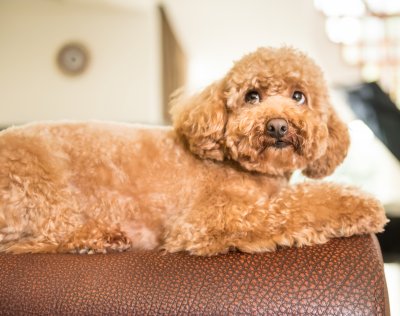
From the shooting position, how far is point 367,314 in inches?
29.4

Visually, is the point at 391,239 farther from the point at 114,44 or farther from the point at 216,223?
the point at 114,44

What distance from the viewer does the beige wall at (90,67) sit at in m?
4.96

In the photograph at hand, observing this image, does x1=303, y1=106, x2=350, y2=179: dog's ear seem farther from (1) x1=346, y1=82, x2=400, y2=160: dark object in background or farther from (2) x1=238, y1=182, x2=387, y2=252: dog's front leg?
(1) x1=346, y1=82, x2=400, y2=160: dark object in background

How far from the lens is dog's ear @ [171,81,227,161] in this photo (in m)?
1.22

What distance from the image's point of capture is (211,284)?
2.73 ft

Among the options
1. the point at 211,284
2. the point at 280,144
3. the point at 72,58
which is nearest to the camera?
the point at 211,284

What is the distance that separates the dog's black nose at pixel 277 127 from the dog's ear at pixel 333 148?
169 millimetres

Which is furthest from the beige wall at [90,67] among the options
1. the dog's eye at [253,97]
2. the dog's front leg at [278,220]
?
the dog's front leg at [278,220]

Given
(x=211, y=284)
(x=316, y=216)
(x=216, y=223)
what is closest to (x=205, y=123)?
(x=216, y=223)

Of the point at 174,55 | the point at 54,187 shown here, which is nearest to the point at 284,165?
Result: the point at 54,187

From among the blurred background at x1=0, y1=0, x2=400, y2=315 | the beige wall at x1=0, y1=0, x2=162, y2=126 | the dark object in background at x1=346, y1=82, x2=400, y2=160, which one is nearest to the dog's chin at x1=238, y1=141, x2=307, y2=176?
the dark object in background at x1=346, y1=82, x2=400, y2=160

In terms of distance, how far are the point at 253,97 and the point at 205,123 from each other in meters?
0.17

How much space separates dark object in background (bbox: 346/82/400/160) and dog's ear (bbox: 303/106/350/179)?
1.05 meters

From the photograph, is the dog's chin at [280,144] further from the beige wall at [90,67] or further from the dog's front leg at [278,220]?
the beige wall at [90,67]
